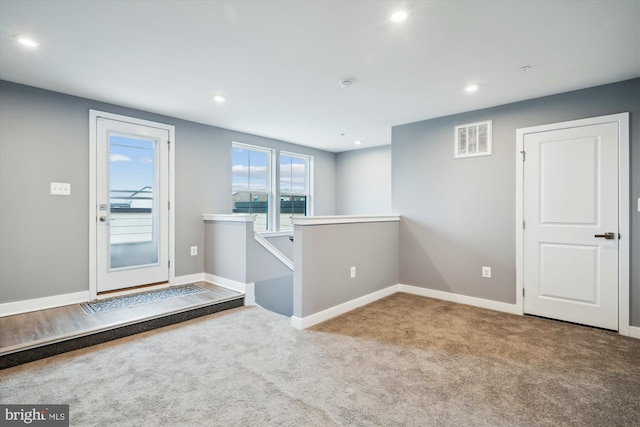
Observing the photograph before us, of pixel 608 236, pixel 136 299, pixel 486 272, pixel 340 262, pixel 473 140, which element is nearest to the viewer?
pixel 608 236

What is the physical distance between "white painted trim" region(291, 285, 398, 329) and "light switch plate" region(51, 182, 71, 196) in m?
2.71

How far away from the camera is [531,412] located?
1725 millimetres

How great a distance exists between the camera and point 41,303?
3.09 meters

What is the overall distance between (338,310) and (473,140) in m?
2.55

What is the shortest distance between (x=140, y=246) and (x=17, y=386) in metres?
2.00

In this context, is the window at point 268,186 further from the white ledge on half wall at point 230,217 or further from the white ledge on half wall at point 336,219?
the white ledge on half wall at point 336,219

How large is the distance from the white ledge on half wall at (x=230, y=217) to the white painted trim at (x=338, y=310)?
4.30 ft

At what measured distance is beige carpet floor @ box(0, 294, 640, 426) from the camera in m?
1.71

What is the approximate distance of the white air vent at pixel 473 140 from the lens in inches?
142

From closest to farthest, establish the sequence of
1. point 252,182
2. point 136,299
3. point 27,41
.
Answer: point 27,41, point 136,299, point 252,182

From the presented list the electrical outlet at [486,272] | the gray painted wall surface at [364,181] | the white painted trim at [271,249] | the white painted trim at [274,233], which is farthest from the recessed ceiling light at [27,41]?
the gray painted wall surface at [364,181]

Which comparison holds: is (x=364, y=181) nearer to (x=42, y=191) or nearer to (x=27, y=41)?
(x=42, y=191)

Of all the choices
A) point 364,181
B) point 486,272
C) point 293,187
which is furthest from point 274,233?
point 486,272

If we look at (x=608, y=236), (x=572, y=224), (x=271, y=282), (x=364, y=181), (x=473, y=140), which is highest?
(x=473, y=140)
